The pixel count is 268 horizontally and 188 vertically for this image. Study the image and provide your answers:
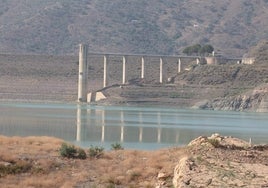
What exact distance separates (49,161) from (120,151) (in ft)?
9.35

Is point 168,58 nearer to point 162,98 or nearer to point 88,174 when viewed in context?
point 162,98

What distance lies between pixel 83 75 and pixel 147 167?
10820 centimetres

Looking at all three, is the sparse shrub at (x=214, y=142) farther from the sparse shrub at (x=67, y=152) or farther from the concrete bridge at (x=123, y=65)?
the concrete bridge at (x=123, y=65)

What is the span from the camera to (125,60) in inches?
5271

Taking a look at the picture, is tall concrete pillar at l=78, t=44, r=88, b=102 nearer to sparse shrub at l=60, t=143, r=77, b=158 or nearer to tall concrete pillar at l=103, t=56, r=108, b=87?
tall concrete pillar at l=103, t=56, r=108, b=87

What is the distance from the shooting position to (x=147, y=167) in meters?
16.3

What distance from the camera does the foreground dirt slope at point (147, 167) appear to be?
13328 mm

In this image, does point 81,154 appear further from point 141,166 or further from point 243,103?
point 243,103

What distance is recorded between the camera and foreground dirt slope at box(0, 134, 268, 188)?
13328 mm

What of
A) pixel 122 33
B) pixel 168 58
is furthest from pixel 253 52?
pixel 122 33

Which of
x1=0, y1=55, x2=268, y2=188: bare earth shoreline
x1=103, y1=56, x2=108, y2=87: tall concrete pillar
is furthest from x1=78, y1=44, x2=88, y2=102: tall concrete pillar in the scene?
x1=0, y1=55, x2=268, y2=188: bare earth shoreline

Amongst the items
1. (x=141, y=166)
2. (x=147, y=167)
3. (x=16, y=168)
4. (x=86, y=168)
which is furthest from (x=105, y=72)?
(x=16, y=168)

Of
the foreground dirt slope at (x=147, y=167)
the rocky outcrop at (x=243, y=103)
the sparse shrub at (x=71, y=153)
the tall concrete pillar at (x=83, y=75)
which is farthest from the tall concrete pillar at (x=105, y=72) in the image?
the foreground dirt slope at (x=147, y=167)

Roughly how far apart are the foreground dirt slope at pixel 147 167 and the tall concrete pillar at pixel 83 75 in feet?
333
